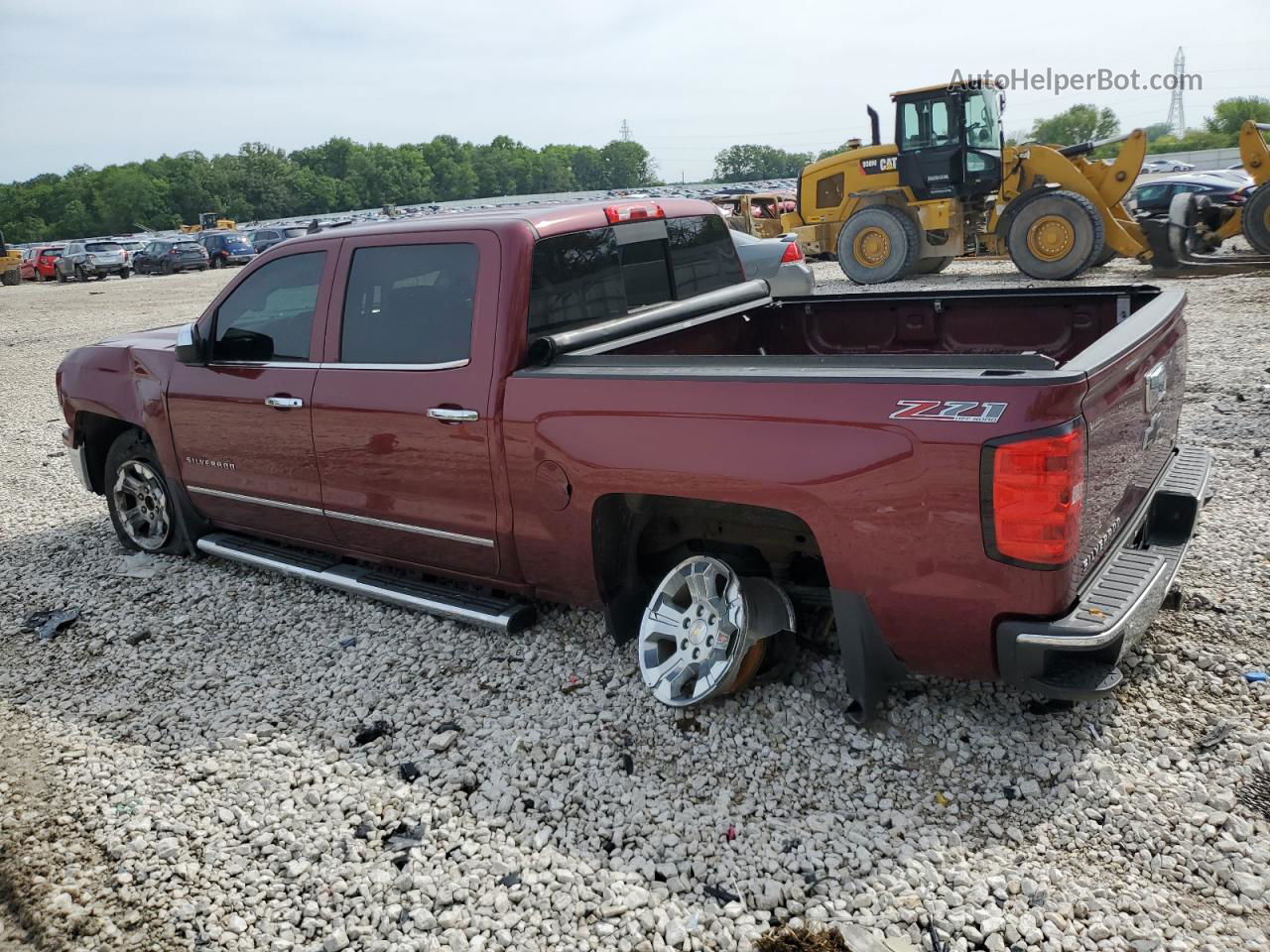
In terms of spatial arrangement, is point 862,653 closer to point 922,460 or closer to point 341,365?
point 922,460

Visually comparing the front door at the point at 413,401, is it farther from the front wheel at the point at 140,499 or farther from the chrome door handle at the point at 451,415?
the front wheel at the point at 140,499

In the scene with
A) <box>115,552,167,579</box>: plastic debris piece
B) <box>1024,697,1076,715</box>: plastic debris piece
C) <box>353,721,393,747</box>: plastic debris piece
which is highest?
<box>115,552,167,579</box>: plastic debris piece

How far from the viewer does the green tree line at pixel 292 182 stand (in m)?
111

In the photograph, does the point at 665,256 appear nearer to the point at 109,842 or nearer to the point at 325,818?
the point at 325,818

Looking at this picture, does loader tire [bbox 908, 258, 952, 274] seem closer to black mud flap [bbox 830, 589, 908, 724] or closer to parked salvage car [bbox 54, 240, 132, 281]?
black mud flap [bbox 830, 589, 908, 724]

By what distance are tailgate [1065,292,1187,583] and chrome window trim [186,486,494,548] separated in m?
2.32

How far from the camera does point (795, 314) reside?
5168mm

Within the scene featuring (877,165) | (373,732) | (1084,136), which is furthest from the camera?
(1084,136)

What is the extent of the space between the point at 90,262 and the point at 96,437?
3739 centimetres

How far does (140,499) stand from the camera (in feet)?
19.8

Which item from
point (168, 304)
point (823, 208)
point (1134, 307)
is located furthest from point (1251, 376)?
point (168, 304)

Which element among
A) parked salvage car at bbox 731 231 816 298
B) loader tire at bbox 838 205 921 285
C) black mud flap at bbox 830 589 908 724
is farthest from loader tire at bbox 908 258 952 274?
black mud flap at bbox 830 589 908 724

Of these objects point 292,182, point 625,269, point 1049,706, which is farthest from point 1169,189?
point 292,182

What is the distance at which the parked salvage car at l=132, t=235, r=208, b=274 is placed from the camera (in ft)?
129
